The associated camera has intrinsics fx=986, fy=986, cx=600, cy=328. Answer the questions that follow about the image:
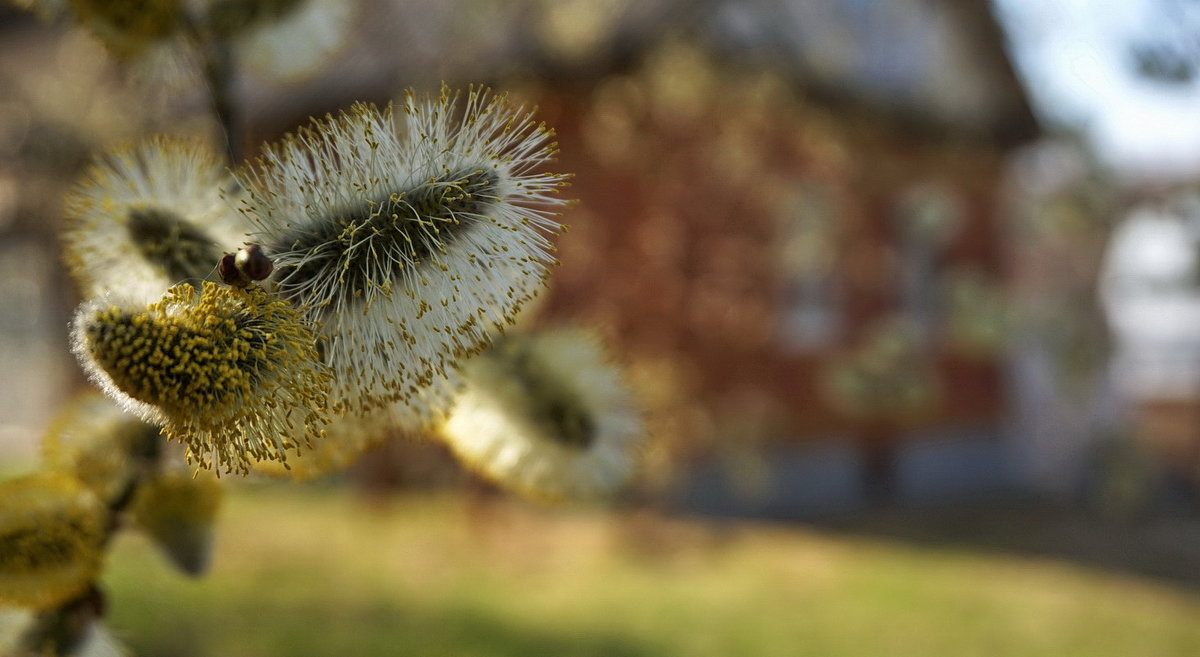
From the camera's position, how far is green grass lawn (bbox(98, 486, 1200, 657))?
18.0ft

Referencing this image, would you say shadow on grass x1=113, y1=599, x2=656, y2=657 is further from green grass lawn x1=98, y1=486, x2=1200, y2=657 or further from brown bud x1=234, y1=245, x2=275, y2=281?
brown bud x1=234, y1=245, x2=275, y2=281

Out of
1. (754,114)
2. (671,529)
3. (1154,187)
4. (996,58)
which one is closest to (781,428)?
(671,529)

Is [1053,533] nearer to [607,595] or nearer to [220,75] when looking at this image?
[607,595]

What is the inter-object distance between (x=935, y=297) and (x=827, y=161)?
354 centimetres

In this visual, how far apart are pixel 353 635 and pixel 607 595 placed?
66.8 inches

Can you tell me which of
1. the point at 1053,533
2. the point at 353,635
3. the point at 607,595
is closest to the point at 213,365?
the point at 353,635

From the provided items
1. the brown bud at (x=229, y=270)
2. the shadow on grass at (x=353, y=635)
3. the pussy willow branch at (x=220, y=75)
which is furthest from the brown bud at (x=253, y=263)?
the shadow on grass at (x=353, y=635)

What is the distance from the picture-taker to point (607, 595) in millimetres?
6477

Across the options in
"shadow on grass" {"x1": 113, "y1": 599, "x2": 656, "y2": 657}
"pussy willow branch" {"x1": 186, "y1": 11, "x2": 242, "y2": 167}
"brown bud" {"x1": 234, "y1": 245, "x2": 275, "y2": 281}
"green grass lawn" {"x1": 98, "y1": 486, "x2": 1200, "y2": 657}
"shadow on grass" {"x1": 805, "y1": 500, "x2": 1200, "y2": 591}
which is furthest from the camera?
"shadow on grass" {"x1": 805, "y1": 500, "x2": 1200, "y2": 591}

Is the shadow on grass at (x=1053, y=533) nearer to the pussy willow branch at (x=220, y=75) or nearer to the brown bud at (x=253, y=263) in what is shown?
the pussy willow branch at (x=220, y=75)

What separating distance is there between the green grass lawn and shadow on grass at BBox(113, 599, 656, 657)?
2 cm

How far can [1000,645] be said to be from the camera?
5543mm

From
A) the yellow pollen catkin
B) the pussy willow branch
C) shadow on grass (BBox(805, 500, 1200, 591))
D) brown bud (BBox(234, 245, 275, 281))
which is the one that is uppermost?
shadow on grass (BBox(805, 500, 1200, 591))

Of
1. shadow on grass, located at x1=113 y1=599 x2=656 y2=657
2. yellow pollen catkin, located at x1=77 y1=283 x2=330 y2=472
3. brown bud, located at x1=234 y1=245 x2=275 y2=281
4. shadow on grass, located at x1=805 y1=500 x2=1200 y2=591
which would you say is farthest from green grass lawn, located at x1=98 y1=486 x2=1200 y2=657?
brown bud, located at x1=234 y1=245 x2=275 y2=281
